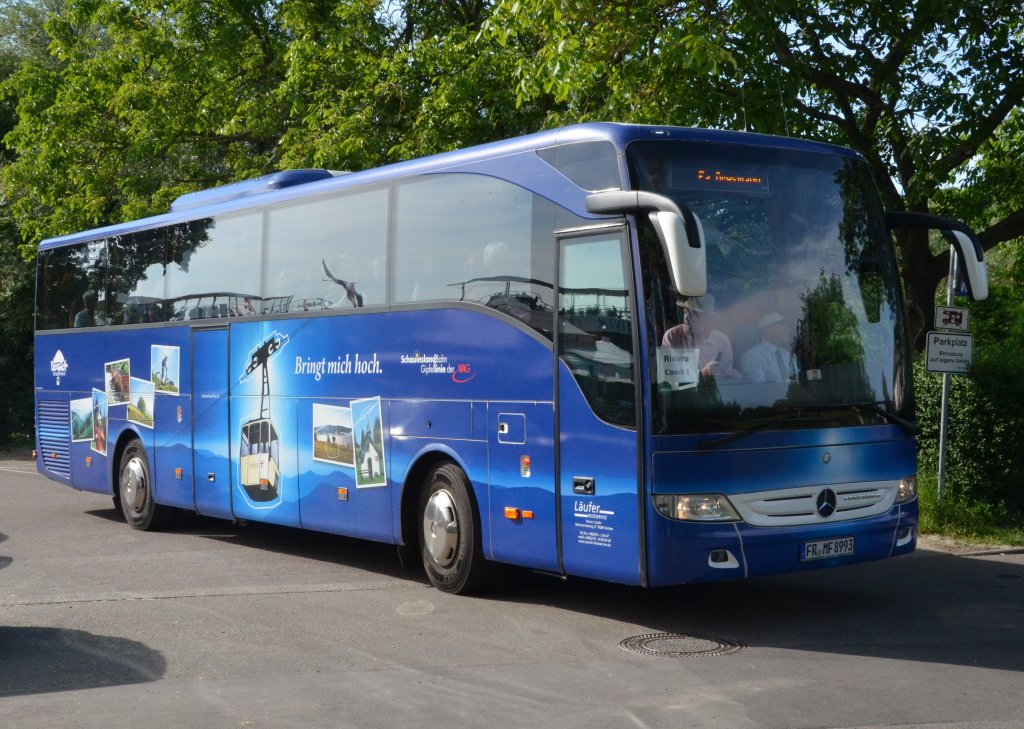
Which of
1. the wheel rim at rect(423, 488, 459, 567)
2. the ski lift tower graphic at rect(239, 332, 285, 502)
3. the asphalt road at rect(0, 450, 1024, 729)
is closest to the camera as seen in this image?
the asphalt road at rect(0, 450, 1024, 729)

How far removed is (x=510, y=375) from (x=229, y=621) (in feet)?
8.70

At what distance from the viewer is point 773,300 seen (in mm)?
8734

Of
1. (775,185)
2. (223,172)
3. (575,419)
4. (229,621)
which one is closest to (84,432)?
(229,621)

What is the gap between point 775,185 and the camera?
9023 mm

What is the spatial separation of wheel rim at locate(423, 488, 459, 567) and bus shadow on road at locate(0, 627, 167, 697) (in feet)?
8.61

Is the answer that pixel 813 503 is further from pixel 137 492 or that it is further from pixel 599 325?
pixel 137 492

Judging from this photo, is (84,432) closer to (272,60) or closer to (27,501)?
(27,501)

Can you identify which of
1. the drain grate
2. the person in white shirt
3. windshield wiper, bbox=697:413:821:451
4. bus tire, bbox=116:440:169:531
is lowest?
the drain grate

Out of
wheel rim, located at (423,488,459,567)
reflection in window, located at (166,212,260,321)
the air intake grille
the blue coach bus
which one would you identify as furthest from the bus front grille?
the air intake grille

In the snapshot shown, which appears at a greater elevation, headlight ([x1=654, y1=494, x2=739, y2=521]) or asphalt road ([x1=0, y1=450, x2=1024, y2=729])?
headlight ([x1=654, y1=494, x2=739, y2=521])

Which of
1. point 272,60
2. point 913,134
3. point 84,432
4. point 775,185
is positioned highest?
point 272,60

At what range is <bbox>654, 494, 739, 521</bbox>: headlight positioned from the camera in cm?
834

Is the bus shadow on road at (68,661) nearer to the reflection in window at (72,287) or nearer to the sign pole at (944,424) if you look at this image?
the reflection in window at (72,287)

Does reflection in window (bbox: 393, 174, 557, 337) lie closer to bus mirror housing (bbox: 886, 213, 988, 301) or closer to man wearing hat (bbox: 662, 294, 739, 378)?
man wearing hat (bbox: 662, 294, 739, 378)
